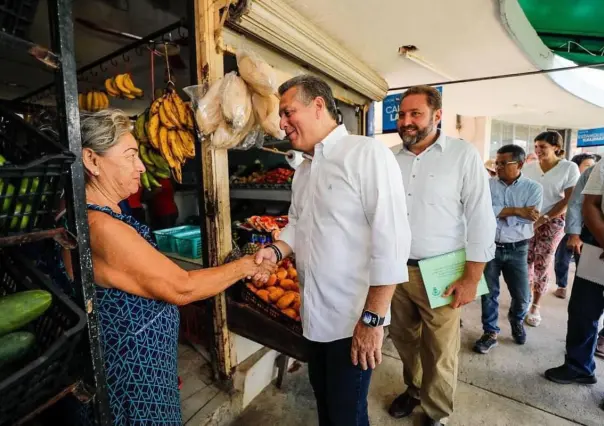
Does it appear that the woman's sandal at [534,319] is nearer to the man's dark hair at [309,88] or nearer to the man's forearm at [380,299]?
the man's forearm at [380,299]

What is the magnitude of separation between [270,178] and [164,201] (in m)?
1.60

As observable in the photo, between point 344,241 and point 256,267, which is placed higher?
point 344,241

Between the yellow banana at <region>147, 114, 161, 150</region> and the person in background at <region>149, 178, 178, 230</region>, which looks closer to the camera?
the yellow banana at <region>147, 114, 161, 150</region>

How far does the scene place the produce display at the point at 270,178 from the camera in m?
3.06

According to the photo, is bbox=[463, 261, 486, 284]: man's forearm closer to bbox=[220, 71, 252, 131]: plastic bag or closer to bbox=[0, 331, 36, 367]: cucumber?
bbox=[220, 71, 252, 131]: plastic bag

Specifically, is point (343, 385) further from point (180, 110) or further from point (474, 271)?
point (180, 110)

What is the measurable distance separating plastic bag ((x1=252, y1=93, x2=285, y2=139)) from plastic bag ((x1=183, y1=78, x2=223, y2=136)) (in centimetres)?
24

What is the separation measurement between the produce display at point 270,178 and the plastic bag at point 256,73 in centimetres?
118

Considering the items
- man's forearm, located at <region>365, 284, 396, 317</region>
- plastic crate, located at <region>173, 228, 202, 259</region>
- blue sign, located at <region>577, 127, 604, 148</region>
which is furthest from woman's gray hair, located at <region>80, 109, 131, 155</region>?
blue sign, located at <region>577, 127, 604, 148</region>

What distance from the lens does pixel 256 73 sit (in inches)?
69.7

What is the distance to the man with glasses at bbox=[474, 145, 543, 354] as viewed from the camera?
2.96 meters

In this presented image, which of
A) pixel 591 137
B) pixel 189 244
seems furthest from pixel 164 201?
pixel 591 137

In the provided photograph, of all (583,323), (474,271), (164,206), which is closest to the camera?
(474,271)

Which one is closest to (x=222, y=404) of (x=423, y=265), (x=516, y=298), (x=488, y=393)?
(x=423, y=265)
